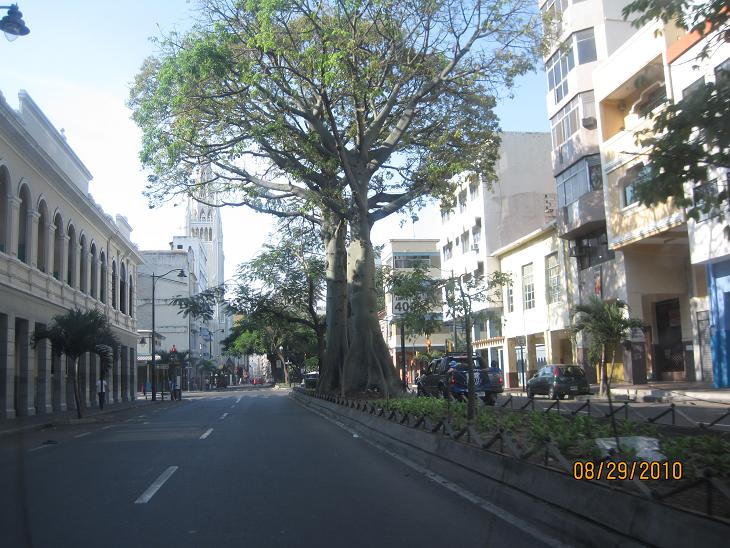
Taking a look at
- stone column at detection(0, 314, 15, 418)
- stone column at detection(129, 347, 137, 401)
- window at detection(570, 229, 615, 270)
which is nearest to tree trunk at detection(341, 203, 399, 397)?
stone column at detection(0, 314, 15, 418)

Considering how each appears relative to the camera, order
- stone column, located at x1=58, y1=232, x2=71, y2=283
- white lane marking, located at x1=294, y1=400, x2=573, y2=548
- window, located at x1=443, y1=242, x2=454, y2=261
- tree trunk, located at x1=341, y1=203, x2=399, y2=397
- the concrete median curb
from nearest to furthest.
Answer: the concrete median curb < white lane marking, located at x1=294, y1=400, x2=573, y2=548 < tree trunk, located at x1=341, y1=203, x2=399, y2=397 < stone column, located at x1=58, y1=232, x2=71, y2=283 < window, located at x1=443, y1=242, x2=454, y2=261

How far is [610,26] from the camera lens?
102ft

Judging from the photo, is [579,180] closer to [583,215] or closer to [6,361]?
[583,215]

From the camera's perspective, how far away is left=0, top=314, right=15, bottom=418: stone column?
24.4m

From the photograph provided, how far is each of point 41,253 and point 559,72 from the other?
1027 inches

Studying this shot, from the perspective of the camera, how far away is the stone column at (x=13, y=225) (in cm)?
2480

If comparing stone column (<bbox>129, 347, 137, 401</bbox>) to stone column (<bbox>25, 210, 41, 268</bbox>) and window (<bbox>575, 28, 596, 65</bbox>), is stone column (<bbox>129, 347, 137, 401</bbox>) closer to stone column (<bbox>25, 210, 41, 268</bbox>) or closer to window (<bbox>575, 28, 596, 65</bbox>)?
stone column (<bbox>25, 210, 41, 268</bbox>)

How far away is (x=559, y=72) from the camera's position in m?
33.3

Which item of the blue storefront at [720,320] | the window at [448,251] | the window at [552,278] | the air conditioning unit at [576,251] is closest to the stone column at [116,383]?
the window at [448,251]

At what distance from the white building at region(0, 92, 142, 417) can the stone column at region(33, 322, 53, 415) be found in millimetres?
42

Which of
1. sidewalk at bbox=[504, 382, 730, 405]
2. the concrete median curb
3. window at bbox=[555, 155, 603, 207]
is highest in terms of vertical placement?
window at bbox=[555, 155, 603, 207]

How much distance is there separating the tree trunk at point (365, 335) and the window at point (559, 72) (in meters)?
16.1

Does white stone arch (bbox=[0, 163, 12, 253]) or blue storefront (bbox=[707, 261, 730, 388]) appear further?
white stone arch (bbox=[0, 163, 12, 253])
